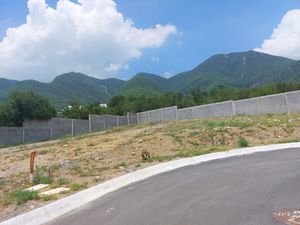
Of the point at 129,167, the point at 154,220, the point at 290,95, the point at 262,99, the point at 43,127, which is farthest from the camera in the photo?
the point at 43,127

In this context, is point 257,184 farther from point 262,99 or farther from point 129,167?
point 262,99

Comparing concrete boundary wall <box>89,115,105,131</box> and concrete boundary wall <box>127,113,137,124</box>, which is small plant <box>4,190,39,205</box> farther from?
concrete boundary wall <box>127,113,137,124</box>

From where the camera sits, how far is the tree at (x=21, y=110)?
48.6 meters

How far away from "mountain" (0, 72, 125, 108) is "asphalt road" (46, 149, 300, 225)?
10208cm

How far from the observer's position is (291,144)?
19062 mm

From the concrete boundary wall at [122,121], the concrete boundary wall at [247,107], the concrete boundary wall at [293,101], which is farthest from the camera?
the concrete boundary wall at [122,121]

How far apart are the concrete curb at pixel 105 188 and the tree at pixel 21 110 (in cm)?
3374

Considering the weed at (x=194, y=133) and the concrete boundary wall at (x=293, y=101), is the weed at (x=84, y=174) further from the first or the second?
the concrete boundary wall at (x=293, y=101)

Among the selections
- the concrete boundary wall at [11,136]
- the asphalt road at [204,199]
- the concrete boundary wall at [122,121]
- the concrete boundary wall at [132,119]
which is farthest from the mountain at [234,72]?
the asphalt road at [204,199]

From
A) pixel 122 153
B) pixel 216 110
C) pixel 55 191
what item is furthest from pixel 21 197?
pixel 216 110

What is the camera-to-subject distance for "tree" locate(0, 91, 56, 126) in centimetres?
4856

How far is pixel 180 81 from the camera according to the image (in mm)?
165875

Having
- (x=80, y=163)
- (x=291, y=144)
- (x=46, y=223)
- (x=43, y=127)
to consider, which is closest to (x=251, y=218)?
(x=46, y=223)

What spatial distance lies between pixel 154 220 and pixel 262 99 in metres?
28.0
